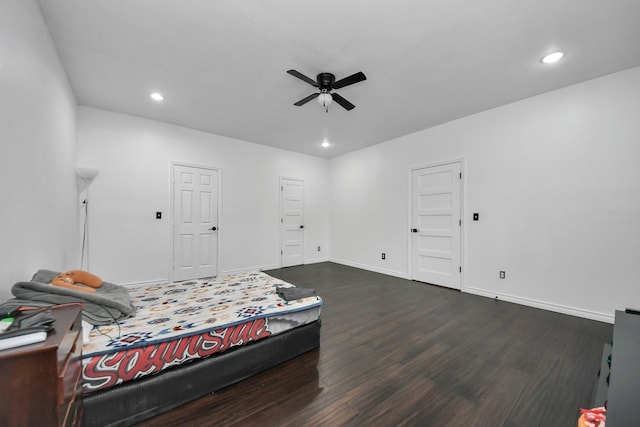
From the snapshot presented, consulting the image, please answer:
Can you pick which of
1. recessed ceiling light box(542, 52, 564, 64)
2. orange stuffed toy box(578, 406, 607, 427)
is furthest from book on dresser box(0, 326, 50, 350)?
recessed ceiling light box(542, 52, 564, 64)

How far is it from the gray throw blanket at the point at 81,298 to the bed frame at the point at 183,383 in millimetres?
558

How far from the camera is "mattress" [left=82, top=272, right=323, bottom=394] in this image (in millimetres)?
1349

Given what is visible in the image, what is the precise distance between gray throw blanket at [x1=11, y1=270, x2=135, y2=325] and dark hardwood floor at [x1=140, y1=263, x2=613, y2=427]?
2.58ft

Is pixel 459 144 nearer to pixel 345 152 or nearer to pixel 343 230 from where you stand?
pixel 345 152

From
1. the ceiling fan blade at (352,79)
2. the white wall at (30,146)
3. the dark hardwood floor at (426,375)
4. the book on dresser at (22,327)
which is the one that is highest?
the ceiling fan blade at (352,79)

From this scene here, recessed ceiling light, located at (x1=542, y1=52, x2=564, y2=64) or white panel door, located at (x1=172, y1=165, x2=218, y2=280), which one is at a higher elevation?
recessed ceiling light, located at (x1=542, y1=52, x2=564, y2=64)

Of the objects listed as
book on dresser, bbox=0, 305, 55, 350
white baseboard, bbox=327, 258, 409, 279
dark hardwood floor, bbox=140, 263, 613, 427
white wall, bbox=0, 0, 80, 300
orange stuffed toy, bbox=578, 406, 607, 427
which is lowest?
dark hardwood floor, bbox=140, 263, 613, 427

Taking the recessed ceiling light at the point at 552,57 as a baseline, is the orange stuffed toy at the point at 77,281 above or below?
below

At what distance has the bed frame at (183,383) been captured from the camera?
131 cm

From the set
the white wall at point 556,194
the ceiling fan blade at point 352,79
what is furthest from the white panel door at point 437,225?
the ceiling fan blade at point 352,79

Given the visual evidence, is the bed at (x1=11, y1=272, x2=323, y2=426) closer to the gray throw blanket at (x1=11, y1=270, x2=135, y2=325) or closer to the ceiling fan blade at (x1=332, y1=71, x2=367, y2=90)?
the gray throw blanket at (x1=11, y1=270, x2=135, y2=325)

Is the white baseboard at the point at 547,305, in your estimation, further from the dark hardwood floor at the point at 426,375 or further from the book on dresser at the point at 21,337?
the book on dresser at the point at 21,337

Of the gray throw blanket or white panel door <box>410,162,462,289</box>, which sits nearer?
the gray throw blanket

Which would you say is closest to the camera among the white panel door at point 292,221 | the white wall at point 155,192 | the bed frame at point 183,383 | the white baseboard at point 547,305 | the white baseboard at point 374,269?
the bed frame at point 183,383
